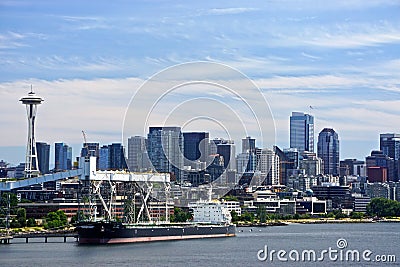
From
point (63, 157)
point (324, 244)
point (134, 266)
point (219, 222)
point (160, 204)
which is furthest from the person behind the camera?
point (63, 157)

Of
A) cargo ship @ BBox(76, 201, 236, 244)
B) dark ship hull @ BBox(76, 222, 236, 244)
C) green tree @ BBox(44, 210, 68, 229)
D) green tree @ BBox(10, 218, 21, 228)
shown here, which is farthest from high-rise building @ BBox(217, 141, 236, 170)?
dark ship hull @ BBox(76, 222, 236, 244)

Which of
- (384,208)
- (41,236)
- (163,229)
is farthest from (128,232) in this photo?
(384,208)

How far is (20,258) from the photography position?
46.9 meters

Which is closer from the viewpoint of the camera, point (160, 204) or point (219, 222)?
point (219, 222)

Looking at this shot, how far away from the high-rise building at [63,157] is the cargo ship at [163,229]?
108 metres

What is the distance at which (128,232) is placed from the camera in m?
60.2

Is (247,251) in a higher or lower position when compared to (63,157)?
lower

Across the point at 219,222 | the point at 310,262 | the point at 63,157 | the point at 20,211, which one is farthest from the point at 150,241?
the point at 63,157

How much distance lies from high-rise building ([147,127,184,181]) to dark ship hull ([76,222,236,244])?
7641cm

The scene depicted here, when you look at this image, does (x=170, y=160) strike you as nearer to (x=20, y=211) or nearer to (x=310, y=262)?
(x=20, y=211)

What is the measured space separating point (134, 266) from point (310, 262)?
7.96 meters

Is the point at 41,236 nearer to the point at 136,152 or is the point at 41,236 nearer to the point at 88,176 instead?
the point at 88,176

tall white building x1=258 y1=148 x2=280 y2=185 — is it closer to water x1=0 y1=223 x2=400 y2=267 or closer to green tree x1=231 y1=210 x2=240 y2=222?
green tree x1=231 y1=210 x2=240 y2=222

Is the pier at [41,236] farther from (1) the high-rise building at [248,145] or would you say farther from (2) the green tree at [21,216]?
(1) the high-rise building at [248,145]
